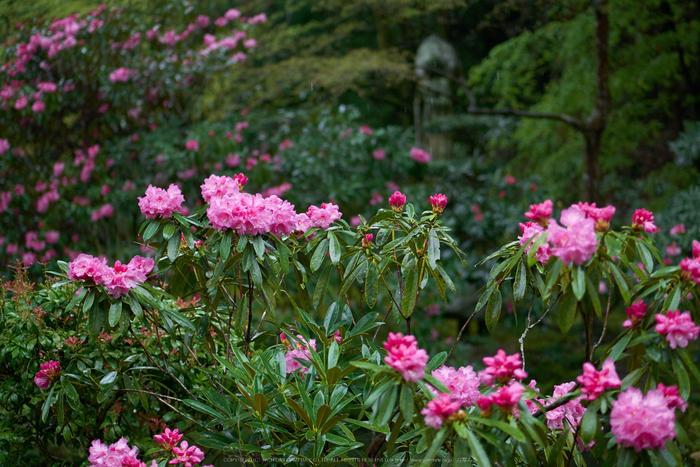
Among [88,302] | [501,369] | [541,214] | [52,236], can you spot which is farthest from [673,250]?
[52,236]

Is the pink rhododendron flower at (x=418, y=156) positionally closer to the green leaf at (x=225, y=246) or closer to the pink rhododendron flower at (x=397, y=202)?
the pink rhododendron flower at (x=397, y=202)

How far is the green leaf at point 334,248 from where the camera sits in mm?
1257

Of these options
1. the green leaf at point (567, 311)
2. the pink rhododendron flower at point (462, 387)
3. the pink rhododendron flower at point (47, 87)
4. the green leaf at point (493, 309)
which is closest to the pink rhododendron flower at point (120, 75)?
the pink rhododendron flower at point (47, 87)

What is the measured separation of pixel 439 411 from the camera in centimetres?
85

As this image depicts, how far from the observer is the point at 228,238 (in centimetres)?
120

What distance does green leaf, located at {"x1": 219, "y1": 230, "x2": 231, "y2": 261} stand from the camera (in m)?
1.16

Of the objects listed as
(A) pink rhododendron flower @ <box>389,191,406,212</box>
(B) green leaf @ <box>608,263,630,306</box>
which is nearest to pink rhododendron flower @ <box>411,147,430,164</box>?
(A) pink rhododendron flower @ <box>389,191,406,212</box>

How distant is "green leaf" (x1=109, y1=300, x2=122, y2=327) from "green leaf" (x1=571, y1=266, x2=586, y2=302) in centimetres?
85

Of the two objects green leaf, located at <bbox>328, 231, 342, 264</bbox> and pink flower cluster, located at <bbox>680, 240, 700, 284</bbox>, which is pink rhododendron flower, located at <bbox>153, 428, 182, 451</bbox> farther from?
pink flower cluster, located at <bbox>680, 240, 700, 284</bbox>

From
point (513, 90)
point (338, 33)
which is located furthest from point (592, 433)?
point (338, 33)

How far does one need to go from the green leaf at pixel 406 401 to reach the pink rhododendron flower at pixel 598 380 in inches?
10.7

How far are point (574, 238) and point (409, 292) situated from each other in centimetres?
44

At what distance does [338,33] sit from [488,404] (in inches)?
222

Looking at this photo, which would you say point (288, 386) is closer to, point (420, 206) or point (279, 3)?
point (420, 206)
